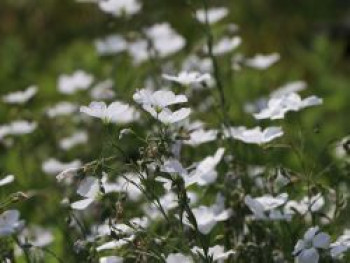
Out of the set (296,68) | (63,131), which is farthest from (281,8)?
(63,131)

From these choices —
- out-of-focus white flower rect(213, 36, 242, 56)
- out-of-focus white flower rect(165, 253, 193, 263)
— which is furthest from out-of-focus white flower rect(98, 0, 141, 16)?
out-of-focus white flower rect(165, 253, 193, 263)

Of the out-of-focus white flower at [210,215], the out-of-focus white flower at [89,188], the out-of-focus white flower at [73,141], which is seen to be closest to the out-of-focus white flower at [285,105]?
the out-of-focus white flower at [210,215]

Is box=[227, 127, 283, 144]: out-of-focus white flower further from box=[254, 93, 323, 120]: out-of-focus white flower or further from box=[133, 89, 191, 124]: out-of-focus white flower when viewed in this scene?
box=[133, 89, 191, 124]: out-of-focus white flower

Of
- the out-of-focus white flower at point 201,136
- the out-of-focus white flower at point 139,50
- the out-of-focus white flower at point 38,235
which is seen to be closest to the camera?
the out-of-focus white flower at point 201,136

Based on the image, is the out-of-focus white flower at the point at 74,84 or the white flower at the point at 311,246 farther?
the out-of-focus white flower at the point at 74,84

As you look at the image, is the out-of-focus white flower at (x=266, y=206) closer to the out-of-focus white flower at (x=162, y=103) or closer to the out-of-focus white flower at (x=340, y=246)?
the out-of-focus white flower at (x=340, y=246)

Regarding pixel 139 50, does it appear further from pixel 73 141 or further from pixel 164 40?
pixel 73 141
